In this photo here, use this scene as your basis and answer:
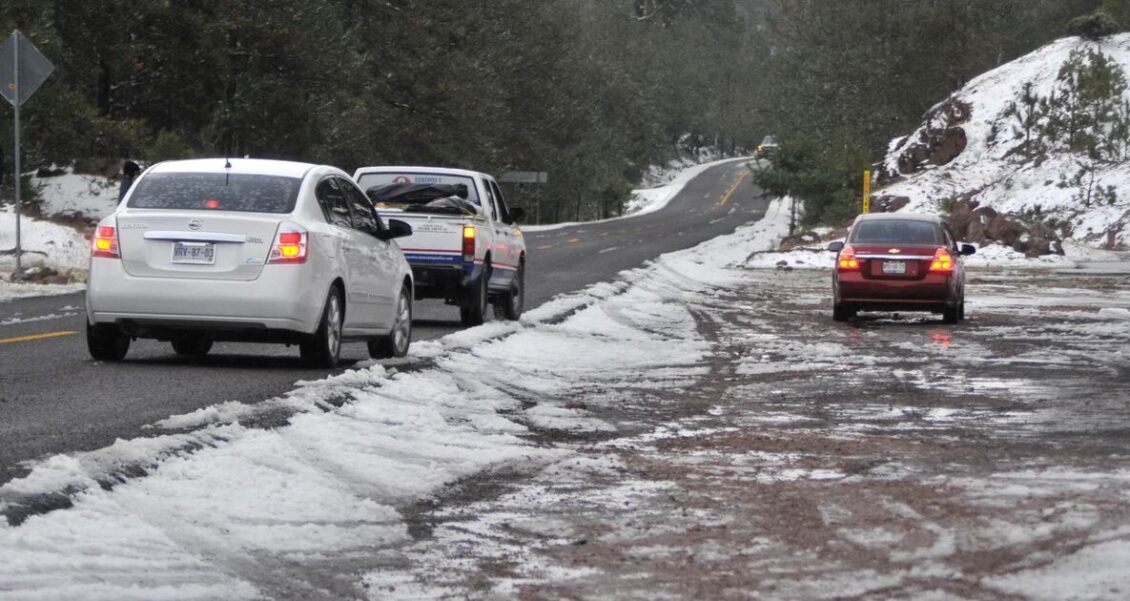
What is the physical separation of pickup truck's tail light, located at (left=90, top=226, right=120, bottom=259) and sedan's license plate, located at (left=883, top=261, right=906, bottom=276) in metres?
12.8

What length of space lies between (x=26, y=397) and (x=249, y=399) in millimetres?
1490

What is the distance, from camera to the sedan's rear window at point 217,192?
13898mm

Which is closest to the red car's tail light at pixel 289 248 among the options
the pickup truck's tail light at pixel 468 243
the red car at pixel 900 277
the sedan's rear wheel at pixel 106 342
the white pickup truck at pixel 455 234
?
the sedan's rear wheel at pixel 106 342

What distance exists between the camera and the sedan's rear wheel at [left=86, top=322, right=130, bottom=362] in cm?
1409

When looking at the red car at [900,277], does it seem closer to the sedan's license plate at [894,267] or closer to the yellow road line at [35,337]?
the sedan's license plate at [894,267]

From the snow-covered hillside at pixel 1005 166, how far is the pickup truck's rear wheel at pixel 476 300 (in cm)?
3805

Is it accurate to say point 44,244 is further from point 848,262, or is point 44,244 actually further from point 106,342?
point 106,342

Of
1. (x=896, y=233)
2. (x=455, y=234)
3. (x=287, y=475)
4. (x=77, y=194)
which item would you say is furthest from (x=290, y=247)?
(x=77, y=194)

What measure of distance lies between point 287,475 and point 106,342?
6.11 meters

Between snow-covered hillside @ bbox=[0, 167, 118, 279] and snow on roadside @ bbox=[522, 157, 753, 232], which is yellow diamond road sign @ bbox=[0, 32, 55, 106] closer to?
snow-covered hillside @ bbox=[0, 167, 118, 279]

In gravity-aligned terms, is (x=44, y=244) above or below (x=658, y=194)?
below

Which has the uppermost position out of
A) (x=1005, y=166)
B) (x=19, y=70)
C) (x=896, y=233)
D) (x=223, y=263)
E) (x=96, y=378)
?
(x=19, y=70)

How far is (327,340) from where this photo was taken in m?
14.0

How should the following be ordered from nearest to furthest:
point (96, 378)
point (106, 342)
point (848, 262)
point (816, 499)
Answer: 1. point (816, 499)
2. point (96, 378)
3. point (106, 342)
4. point (848, 262)
